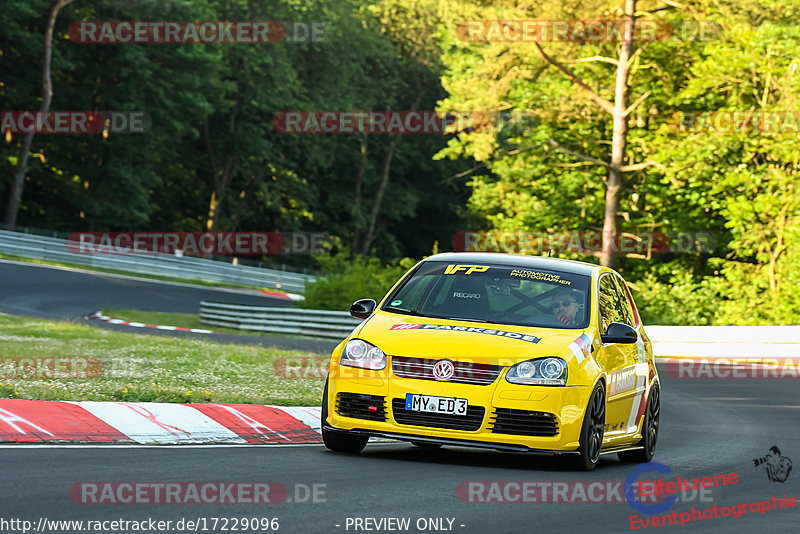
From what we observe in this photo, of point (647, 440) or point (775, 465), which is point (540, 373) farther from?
point (775, 465)

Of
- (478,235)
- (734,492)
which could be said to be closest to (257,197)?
(478,235)

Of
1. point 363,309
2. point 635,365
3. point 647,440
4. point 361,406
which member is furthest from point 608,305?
point 361,406

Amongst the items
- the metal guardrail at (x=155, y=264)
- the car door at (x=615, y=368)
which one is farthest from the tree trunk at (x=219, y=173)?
the car door at (x=615, y=368)

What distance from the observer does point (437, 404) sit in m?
9.00

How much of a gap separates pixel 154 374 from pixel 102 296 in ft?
80.1

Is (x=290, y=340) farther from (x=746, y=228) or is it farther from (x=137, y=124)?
(x=137, y=124)

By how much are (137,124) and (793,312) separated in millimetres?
32238

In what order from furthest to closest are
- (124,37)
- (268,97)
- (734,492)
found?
(268,97)
(124,37)
(734,492)

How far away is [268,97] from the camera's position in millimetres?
63562

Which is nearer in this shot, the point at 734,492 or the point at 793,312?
the point at 734,492

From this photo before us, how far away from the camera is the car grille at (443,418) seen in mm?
8953

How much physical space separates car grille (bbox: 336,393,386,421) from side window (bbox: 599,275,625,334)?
2.04 meters

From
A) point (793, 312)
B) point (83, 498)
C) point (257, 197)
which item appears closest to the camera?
point (83, 498)

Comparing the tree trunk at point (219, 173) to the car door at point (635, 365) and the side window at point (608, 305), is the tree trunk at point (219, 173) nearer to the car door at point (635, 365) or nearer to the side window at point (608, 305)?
the car door at point (635, 365)
